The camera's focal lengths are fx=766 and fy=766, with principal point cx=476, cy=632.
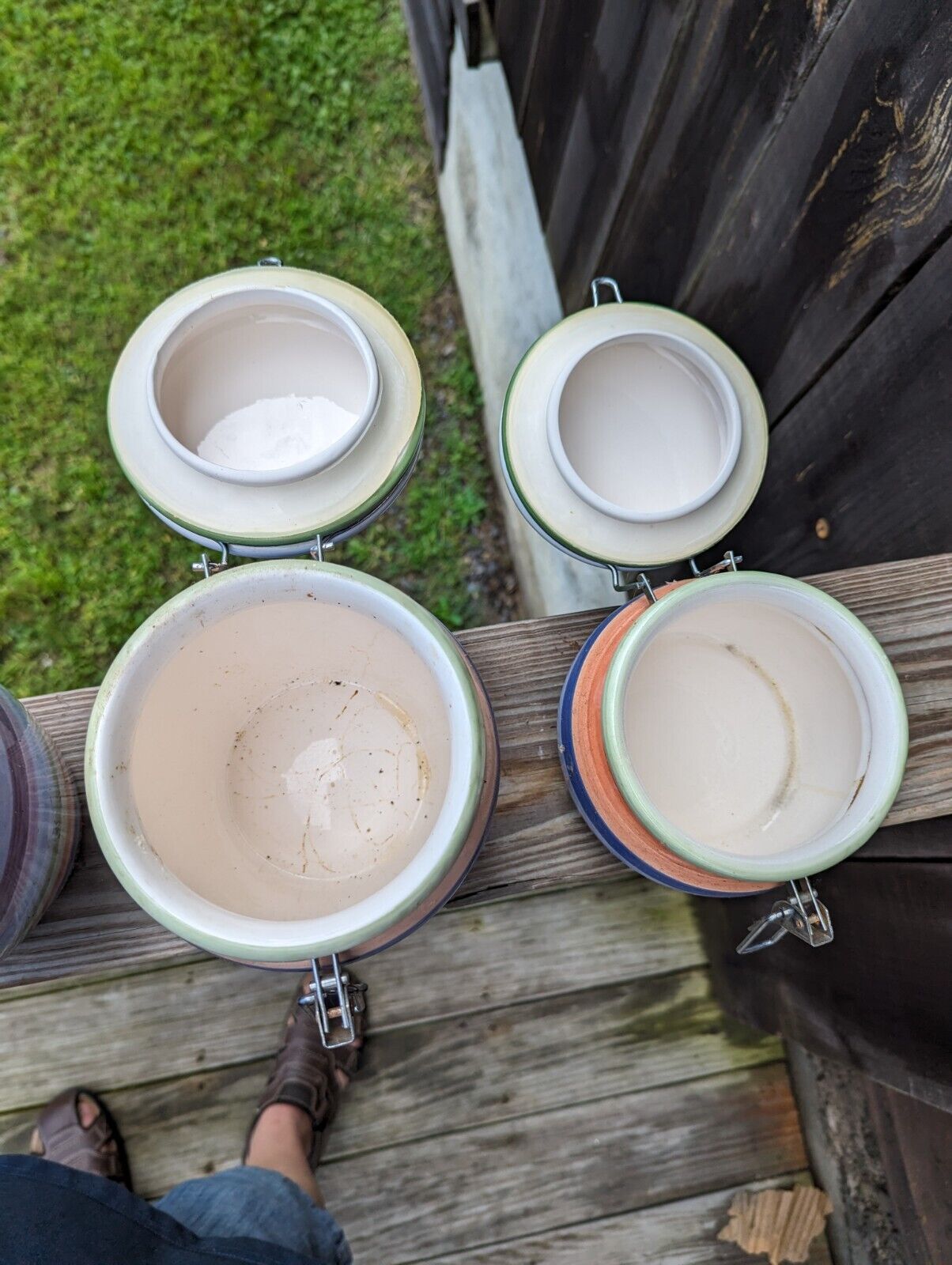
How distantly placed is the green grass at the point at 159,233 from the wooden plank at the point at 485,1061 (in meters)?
0.77

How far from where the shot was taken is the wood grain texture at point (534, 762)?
77 centimetres

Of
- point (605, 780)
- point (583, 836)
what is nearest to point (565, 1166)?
point (583, 836)

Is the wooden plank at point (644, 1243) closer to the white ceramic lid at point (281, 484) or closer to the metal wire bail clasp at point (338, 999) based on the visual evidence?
the metal wire bail clasp at point (338, 999)

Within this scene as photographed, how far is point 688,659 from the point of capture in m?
0.85

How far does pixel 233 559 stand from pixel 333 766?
0.57m

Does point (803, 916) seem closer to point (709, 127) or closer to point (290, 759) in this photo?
point (290, 759)

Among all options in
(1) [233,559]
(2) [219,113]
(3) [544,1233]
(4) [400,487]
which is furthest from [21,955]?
(2) [219,113]

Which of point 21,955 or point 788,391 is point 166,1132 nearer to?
point 21,955

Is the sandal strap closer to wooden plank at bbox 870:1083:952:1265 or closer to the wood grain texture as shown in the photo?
the wood grain texture

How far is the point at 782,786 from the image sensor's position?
82 centimetres

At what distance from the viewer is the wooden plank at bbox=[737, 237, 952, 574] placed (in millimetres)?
775

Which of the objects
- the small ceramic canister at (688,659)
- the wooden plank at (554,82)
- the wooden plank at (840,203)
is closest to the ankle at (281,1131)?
the small ceramic canister at (688,659)

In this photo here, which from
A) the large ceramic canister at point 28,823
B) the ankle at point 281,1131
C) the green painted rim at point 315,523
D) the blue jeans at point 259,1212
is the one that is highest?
the green painted rim at point 315,523

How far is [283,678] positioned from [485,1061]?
2.97 ft
